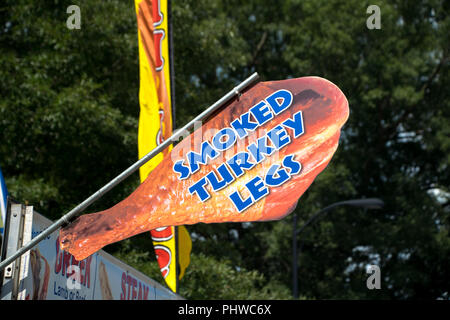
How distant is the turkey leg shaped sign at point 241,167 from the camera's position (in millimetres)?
4973

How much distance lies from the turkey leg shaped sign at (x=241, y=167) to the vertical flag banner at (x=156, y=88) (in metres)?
7.22

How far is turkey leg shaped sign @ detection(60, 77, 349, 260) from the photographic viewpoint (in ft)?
16.3

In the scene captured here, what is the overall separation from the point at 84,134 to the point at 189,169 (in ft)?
40.6

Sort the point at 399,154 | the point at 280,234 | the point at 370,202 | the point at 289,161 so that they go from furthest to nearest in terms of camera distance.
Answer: the point at 399,154 < the point at 280,234 < the point at 370,202 < the point at 289,161

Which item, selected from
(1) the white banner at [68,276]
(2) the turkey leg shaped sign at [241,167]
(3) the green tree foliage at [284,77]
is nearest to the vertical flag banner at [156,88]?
(1) the white banner at [68,276]

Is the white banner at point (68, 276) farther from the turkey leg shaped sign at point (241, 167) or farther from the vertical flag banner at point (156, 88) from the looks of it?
the vertical flag banner at point (156, 88)

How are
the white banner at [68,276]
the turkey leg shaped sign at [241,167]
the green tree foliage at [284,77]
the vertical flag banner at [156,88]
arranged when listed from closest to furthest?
the turkey leg shaped sign at [241,167] → the white banner at [68,276] → the vertical flag banner at [156,88] → the green tree foliage at [284,77]

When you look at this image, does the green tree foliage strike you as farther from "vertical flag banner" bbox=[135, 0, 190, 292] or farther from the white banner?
the white banner

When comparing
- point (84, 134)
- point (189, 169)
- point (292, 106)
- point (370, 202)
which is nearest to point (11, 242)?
point (189, 169)

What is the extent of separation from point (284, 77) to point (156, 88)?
652 inches

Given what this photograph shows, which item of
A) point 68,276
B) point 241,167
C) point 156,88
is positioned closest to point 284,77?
point 156,88

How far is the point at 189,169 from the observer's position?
5.05m

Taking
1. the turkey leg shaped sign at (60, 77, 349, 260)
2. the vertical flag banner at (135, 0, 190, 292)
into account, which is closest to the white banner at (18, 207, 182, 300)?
the turkey leg shaped sign at (60, 77, 349, 260)
